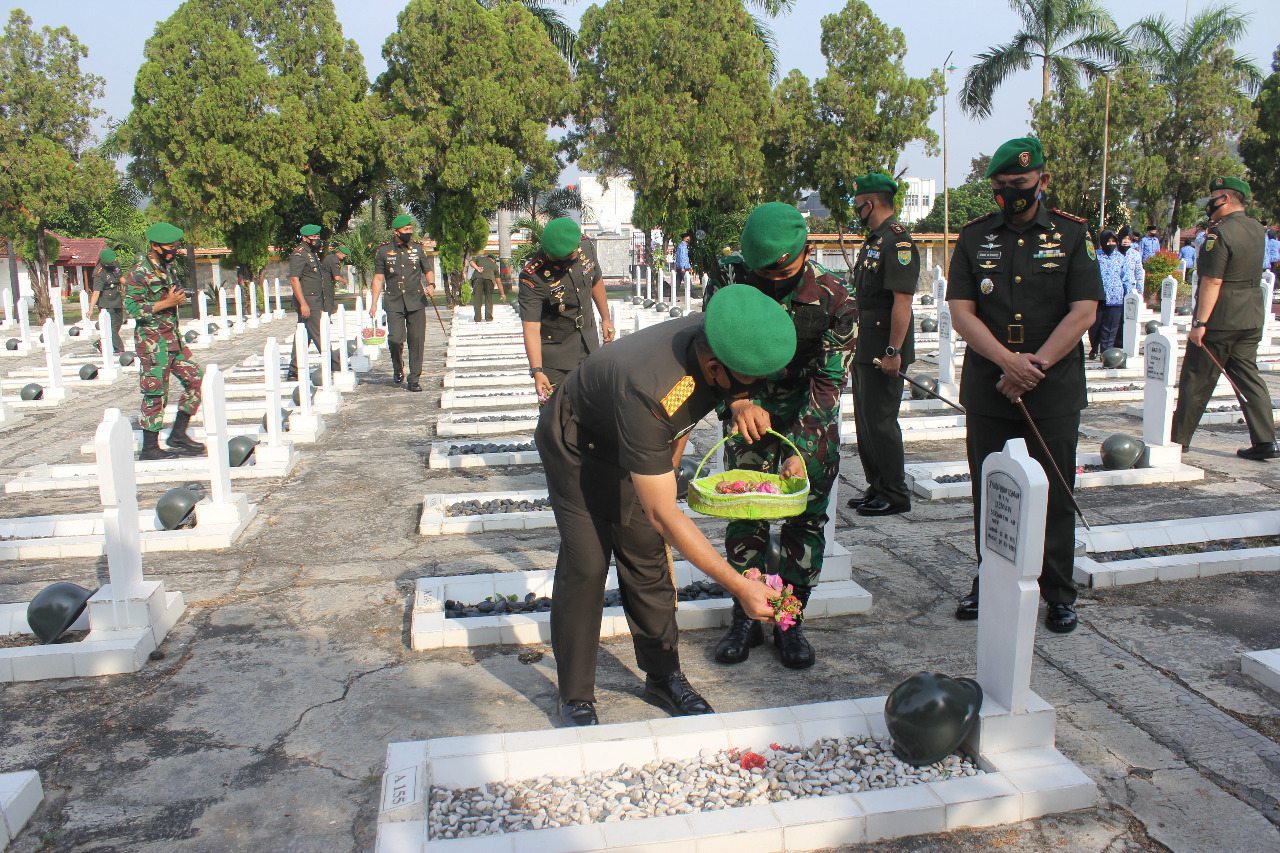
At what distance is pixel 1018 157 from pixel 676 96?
27563 millimetres

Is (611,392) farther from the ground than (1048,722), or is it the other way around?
(611,392)

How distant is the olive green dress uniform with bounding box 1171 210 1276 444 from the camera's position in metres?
7.02

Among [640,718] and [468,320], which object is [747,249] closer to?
[640,718]

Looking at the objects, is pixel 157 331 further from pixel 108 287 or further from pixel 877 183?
pixel 108 287

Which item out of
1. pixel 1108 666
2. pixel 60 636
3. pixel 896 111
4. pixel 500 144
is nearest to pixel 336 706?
pixel 60 636

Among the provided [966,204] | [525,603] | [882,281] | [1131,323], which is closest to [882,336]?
[882,281]

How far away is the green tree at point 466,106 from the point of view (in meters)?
29.4

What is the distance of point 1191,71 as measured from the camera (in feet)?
110

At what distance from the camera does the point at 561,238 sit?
6.00 meters

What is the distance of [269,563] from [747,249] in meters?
3.65

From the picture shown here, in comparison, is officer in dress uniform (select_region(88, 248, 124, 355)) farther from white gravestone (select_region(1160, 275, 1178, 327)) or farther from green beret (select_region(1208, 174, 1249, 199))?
white gravestone (select_region(1160, 275, 1178, 327))

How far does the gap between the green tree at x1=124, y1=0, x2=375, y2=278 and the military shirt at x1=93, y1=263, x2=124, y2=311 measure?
11.7 meters

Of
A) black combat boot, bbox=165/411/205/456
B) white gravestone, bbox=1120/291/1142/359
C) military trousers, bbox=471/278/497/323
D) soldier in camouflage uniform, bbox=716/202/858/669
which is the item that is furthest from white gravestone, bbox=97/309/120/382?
white gravestone, bbox=1120/291/1142/359

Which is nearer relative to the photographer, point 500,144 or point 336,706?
point 336,706
